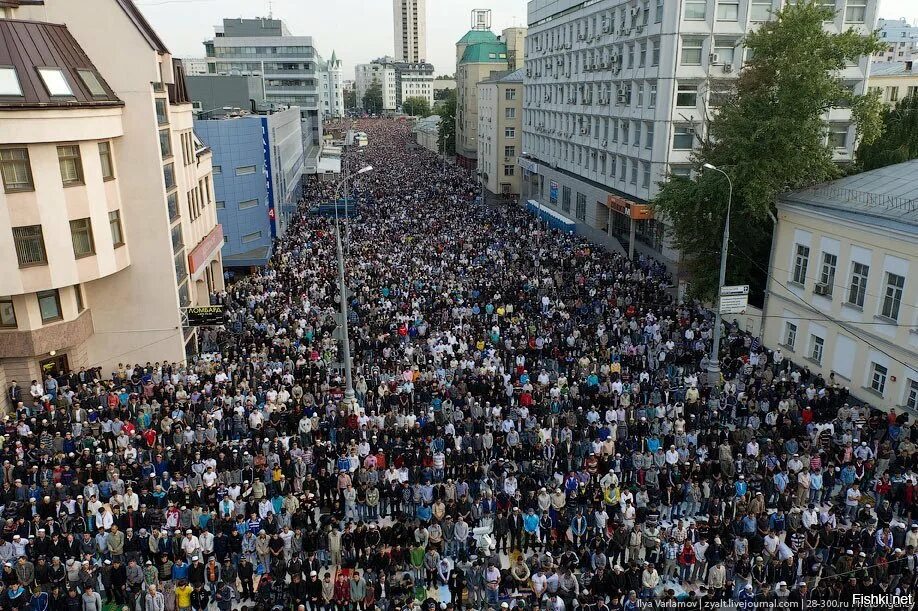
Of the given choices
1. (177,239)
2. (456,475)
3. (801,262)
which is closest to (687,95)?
(801,262)

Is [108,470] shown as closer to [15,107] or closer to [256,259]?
[15,107]

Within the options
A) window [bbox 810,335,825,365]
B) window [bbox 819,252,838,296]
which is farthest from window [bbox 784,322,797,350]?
window [bbox 819,252,838,296]

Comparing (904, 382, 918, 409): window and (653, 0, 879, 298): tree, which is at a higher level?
(653, 0, 879, 298): tree

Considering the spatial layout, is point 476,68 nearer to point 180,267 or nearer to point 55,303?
point 180,267

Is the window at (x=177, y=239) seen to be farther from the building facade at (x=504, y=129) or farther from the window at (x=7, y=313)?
the building facade at (x=504, y=129)

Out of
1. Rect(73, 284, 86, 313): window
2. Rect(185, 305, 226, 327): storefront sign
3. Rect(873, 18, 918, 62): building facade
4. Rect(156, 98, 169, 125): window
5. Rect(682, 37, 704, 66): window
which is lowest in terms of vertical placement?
Rect(185, 305, 226, 327): storefront sign

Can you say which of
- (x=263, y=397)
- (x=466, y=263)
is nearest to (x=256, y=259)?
(x=466, y=263)

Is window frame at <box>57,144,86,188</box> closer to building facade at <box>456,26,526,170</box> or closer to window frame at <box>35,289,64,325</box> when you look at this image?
window frame at <box>35,289,64,325</box>

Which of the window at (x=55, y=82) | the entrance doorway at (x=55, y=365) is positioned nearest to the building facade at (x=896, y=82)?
the window at (x=55, y=82)
